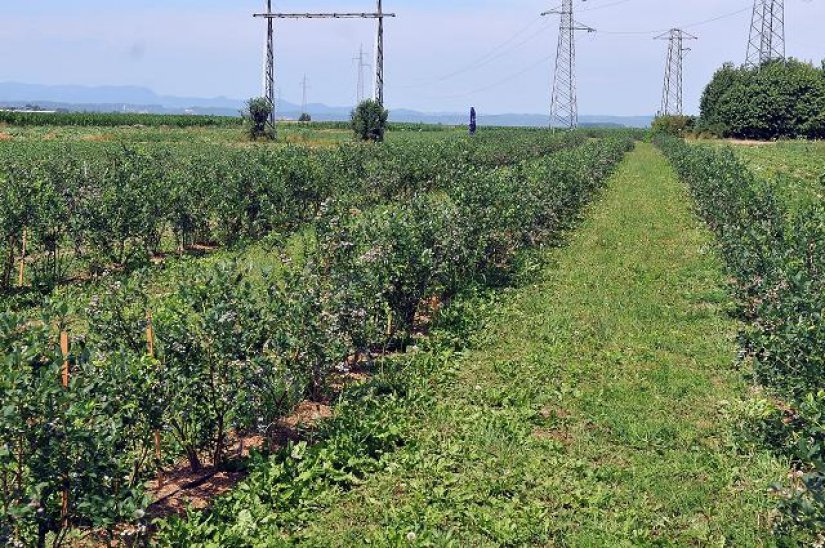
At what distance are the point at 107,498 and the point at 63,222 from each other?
872 centimetres

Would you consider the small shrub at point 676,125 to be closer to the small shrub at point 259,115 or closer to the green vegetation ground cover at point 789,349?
the small shrub at point 259,115

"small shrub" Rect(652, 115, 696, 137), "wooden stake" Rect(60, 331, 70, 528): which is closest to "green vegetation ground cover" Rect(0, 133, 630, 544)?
"wooden stake" Rect(60, 331, 70, 528)

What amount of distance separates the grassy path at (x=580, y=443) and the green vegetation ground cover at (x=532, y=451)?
2 centimetres

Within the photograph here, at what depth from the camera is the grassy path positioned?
5.44m

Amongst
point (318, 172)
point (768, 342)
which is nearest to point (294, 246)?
point (318, 172)

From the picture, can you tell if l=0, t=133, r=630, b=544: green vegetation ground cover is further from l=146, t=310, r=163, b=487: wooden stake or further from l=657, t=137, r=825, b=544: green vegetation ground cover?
l=657, t=137, r=825, b=544: green vegetation ground cover

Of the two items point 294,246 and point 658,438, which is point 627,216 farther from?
point 658,438

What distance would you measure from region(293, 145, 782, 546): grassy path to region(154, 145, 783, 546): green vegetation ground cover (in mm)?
17

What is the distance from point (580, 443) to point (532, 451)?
1.63 ft

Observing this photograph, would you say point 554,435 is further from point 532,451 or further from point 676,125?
point 676,125

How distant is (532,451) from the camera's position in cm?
664

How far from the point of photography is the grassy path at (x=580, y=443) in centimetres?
544

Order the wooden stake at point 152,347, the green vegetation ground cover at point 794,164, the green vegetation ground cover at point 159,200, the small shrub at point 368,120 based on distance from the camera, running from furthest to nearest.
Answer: the small shrub at point 368,120 < the green vegetation ground cover at point 794,164 < the green vegetation ground cover at point 159,200 < the wooden stake at point 152,347

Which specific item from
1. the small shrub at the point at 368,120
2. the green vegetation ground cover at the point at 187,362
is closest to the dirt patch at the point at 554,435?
the green vegetation ground cover at the point at 187,362
